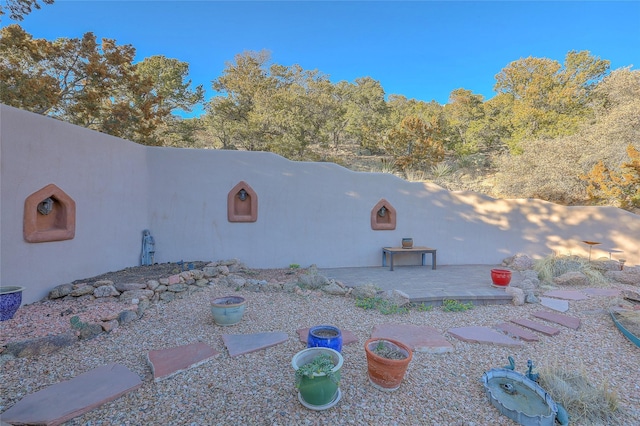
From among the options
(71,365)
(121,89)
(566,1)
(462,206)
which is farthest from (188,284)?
(566,1)

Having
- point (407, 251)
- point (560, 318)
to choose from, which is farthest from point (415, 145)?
point (560, 318)

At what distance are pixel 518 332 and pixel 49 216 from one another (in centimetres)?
654

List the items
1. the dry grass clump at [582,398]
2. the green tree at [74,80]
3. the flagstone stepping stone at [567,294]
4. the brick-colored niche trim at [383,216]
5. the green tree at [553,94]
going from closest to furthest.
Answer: the dry grass clump at [582,398] < the flagstone stepping stone at [567,294] < the brick-colored niche trim at [383,216] < the green tree at [74,80] < the green tree at [553,94]

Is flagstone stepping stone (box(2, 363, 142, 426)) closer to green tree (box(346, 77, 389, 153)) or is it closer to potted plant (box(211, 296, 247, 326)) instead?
potted plant (box(211, 296, 247, 326))

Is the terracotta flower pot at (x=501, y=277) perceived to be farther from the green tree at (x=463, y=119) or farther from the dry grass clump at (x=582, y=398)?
the green tree at (x=463, y=119)

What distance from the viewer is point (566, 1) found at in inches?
287

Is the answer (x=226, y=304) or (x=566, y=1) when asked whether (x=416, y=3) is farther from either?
(x=226, y=304)

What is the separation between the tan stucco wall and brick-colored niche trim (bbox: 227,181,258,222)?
138 mm

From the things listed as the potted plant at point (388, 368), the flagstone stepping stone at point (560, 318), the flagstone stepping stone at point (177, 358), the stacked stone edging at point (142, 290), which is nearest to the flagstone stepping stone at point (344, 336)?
the potted plant at point (388, 368)

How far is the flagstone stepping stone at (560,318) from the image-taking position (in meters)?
3.78

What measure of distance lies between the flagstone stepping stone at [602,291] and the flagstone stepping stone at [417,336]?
12.4ft

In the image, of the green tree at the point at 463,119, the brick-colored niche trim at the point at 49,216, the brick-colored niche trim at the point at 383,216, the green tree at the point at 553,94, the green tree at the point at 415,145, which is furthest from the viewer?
the green tree at the point at 463,119

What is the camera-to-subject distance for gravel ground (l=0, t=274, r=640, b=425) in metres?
1.98

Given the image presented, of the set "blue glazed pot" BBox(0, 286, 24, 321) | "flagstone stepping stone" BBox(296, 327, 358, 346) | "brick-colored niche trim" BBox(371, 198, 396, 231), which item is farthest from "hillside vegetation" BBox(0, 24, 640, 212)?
"flagstone stepping stone" BBox(296, 327, 358, 346)
